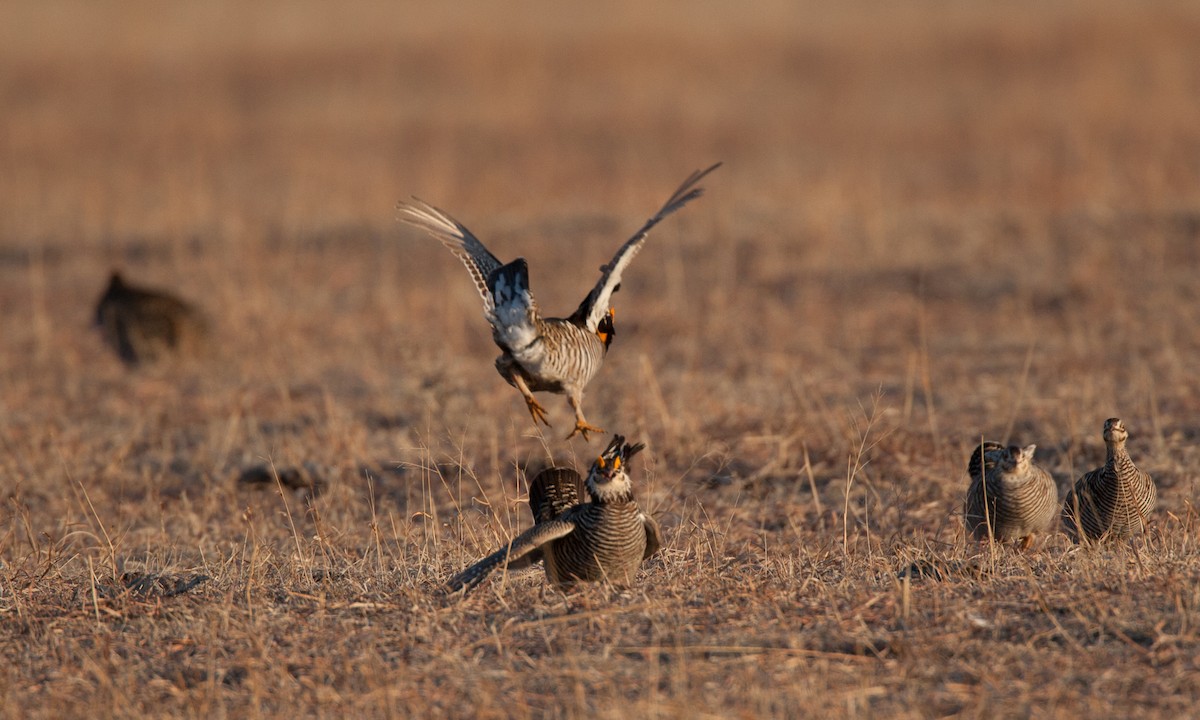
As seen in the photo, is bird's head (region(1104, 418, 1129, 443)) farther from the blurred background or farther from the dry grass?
the blurred background

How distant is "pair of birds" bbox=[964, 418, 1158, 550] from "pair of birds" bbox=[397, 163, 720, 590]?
1.29m

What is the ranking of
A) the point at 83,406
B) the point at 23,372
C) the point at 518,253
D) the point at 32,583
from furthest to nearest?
1. the point at 518,253
2. the point at 23,372
3. the point at 83,406
4. the point at 32,583

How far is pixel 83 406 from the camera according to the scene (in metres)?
10.0

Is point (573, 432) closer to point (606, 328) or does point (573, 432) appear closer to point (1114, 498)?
point (606, 328)

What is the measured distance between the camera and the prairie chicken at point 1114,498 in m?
5.48

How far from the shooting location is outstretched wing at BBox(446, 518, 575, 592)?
4.88 m

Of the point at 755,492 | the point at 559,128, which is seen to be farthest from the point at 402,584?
the point at 559,128

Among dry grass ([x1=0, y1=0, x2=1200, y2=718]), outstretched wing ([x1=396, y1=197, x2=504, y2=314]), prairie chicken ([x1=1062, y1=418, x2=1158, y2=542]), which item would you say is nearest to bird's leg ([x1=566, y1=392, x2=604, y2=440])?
dry grass ([x1=0, y1=0, x2=1200, y2=718])

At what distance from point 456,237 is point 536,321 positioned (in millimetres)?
832

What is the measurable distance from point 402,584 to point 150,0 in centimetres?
2964

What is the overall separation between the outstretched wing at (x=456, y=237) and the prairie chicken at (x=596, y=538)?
1210 mm

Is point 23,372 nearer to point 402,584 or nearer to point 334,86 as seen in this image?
point 402,584

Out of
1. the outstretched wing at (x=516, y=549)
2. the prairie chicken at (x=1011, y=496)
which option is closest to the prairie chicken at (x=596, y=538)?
the outstretched wing at (x=516, y=549)

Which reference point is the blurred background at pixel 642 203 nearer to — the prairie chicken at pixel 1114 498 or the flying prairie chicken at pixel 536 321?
the prairie chicken at pixel 1114 498
